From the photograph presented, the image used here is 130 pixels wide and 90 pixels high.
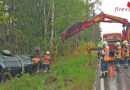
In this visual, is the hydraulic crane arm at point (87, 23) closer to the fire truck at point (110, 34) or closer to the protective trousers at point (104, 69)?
the fire truck at point (110, 34)

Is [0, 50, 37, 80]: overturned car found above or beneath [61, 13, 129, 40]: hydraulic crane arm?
beneath

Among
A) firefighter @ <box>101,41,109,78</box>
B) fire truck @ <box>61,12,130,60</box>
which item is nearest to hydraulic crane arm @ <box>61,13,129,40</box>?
fire truck @ <box>61,12,130,60</box>

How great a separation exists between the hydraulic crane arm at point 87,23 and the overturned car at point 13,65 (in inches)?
110

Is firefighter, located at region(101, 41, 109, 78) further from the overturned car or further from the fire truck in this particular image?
the overturned car

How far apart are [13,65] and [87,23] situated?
5850 millimetres

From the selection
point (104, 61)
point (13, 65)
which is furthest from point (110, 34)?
point (13, 65)

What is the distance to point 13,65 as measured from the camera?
24.2 ft

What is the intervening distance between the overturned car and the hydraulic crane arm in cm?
280

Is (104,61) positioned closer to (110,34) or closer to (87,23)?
(87,23)

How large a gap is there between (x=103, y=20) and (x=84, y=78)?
6339 mm

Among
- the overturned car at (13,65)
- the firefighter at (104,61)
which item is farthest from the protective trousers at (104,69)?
the overturned car at (13,65)

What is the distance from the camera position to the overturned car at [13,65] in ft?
22.6

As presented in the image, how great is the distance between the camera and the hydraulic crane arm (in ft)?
30.6

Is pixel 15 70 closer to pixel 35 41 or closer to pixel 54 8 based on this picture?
pixel 35 41
